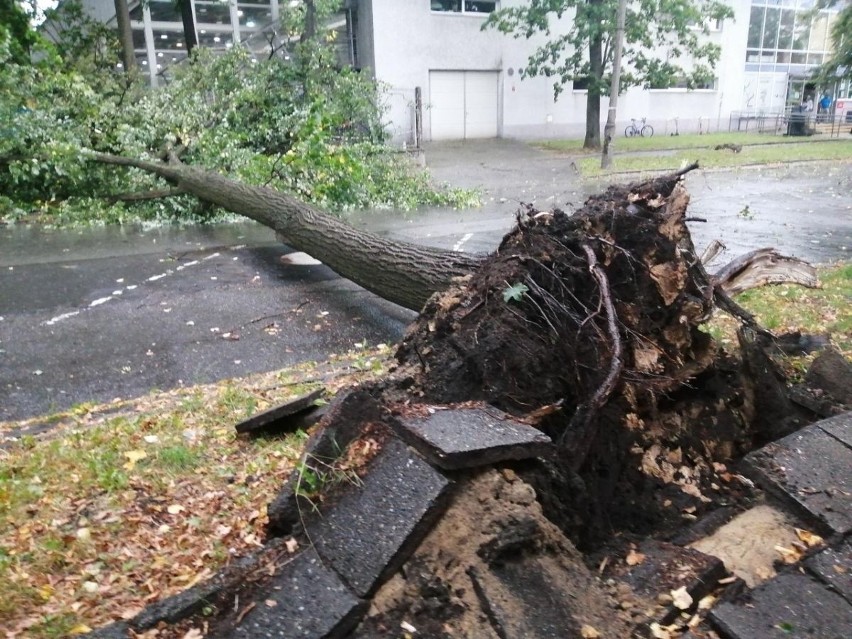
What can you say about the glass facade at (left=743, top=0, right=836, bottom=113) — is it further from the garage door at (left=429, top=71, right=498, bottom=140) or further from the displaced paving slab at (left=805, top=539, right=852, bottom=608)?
the displaced paving slab at (left=805, top=539, right=852, bottom=608)

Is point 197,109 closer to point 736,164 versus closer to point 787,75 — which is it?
point 736,164

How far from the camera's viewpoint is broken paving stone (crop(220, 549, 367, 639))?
204cm

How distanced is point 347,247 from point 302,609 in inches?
197

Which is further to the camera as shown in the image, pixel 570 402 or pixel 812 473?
pixel 570 402

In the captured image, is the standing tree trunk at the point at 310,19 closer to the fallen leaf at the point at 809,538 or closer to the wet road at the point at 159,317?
the wet road at the point at 159,317

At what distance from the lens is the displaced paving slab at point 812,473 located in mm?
2447

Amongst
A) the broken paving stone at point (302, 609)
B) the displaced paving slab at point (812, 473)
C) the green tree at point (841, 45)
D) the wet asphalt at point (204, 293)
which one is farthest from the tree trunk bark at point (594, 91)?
the broken paving stone at point (302, 609)

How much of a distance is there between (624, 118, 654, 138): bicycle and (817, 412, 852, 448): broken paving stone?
2722 centimetres

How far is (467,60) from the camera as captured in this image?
25.2m

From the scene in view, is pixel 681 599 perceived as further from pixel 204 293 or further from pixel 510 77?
pixel 510 77

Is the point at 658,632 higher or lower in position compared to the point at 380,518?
lower

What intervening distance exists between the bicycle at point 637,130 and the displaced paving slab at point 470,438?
28.0 meters

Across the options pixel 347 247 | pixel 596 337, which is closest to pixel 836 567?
pixel 596 337

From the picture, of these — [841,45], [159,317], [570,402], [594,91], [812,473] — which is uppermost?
[841,45]
